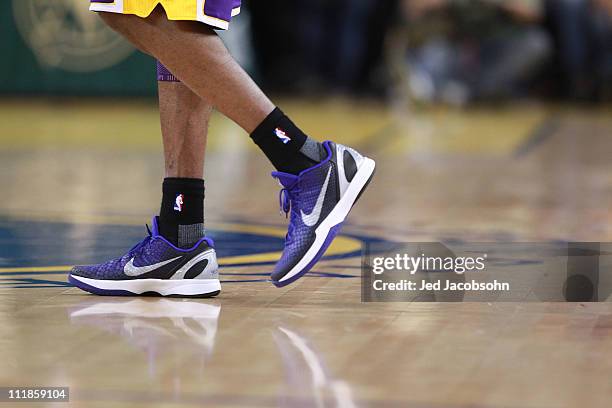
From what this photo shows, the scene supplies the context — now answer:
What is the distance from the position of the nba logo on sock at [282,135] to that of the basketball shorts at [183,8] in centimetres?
23

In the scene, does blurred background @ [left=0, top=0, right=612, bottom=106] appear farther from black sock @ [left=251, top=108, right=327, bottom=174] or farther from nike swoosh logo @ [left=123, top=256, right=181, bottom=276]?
black sock @ [left=251, top=108, right=327, bottom=174]

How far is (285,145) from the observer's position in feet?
8.80

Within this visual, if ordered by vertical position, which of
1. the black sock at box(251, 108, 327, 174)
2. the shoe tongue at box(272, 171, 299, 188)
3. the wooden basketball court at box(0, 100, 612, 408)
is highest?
the black sock at box(251, 108, 327, 174)

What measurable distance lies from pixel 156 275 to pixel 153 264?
0.02 meters

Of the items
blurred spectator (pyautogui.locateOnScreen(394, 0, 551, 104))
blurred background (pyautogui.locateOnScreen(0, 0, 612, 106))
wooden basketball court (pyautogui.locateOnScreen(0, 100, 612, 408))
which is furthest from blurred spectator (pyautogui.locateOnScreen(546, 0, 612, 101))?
wooden basketball court (pyautogui.locateOnScreen(0, 100, 612, 408))

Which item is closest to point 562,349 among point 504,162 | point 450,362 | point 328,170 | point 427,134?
point 450,362

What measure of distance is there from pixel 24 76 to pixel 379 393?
Answer: 386 inches

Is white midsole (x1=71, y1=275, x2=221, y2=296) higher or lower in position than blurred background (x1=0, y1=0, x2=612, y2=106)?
lower

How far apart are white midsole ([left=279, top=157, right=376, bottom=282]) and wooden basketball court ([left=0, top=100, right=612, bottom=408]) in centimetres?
9

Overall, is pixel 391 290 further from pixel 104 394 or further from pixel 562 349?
pixel 104 394

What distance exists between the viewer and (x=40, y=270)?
310 centimetres

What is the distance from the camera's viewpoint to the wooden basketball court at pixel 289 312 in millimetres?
1927

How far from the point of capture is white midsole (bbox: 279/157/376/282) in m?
2.65

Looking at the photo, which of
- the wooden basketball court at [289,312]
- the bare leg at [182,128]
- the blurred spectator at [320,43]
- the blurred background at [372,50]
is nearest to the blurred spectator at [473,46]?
the blurred background at [372,50]
